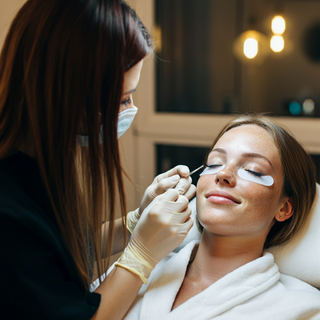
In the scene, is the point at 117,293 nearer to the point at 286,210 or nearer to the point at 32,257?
the point at 32,257

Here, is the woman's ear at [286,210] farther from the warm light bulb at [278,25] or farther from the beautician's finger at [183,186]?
the warm light bulb at [278,25]

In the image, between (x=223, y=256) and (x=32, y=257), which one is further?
(x=223, y=256)

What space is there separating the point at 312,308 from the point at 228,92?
5.03ft

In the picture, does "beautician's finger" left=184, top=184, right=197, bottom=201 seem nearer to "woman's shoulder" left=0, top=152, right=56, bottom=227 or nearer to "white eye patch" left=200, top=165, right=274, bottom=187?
"white eye patch" left=200, top=165, right=274, bottom=187

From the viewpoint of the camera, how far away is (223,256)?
1.21 m

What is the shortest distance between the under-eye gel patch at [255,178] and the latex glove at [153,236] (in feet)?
0.82

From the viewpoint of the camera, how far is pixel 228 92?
2.28 m

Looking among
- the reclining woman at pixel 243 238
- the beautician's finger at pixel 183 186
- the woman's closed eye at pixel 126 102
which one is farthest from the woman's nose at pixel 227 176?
the woman's closed eye at pixel 126 102

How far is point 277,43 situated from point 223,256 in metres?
1.44

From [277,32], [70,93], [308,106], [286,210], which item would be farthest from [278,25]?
[70,93]

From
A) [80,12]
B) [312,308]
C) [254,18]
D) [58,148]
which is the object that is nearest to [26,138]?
[58,148]

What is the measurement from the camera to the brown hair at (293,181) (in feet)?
4.15

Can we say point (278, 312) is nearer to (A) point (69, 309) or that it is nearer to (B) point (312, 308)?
(B) point (312, 308)

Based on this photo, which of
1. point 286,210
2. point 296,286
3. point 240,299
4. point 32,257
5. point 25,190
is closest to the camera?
point 32,257
